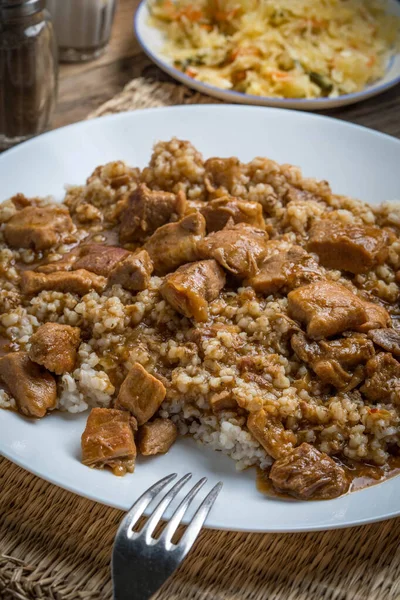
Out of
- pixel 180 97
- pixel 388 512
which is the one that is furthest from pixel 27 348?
pixel 180 97

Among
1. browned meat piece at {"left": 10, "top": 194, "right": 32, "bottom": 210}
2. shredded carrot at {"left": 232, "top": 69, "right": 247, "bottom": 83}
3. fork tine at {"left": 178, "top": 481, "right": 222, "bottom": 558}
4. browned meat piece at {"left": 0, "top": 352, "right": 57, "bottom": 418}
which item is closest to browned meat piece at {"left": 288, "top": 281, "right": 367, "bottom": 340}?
fork tine at {"left": 178, "top": 481, "right": 222, "bottom": 558}

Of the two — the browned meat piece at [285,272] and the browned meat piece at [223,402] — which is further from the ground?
the browned meat piece at [285,272]

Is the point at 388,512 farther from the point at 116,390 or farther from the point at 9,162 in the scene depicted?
the point at 9,162

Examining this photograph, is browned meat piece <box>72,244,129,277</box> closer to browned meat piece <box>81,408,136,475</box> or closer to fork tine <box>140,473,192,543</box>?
browned meat piece <box>81,408,136,475</box>

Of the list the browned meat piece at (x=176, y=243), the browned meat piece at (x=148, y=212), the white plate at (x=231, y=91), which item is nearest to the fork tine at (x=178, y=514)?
the browned meat piece at (x=176, y=243)

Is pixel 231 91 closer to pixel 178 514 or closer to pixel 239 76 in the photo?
pixel 239 76

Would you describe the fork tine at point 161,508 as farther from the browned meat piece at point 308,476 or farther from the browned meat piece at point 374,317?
the browned meat piece at point 374,317
